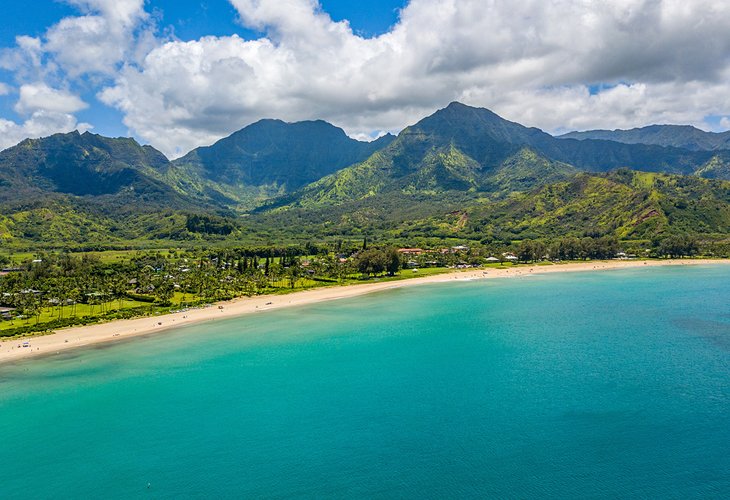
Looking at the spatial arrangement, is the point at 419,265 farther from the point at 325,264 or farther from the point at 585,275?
the point at 585,275

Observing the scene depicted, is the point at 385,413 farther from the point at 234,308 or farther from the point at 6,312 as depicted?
the point at 6,312

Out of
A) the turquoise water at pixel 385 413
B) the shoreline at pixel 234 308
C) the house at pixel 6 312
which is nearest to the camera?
the turquoise water at pixel 385 413

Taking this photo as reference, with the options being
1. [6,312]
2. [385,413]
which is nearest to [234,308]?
[6,312]

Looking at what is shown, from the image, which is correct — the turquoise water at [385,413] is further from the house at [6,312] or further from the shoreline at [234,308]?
the house at [6,312]

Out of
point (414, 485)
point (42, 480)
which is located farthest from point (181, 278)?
point (414, 485)

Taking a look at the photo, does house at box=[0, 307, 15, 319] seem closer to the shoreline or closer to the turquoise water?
the shoreline

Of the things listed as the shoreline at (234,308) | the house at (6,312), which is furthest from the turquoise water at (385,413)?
the house at (6,312)
